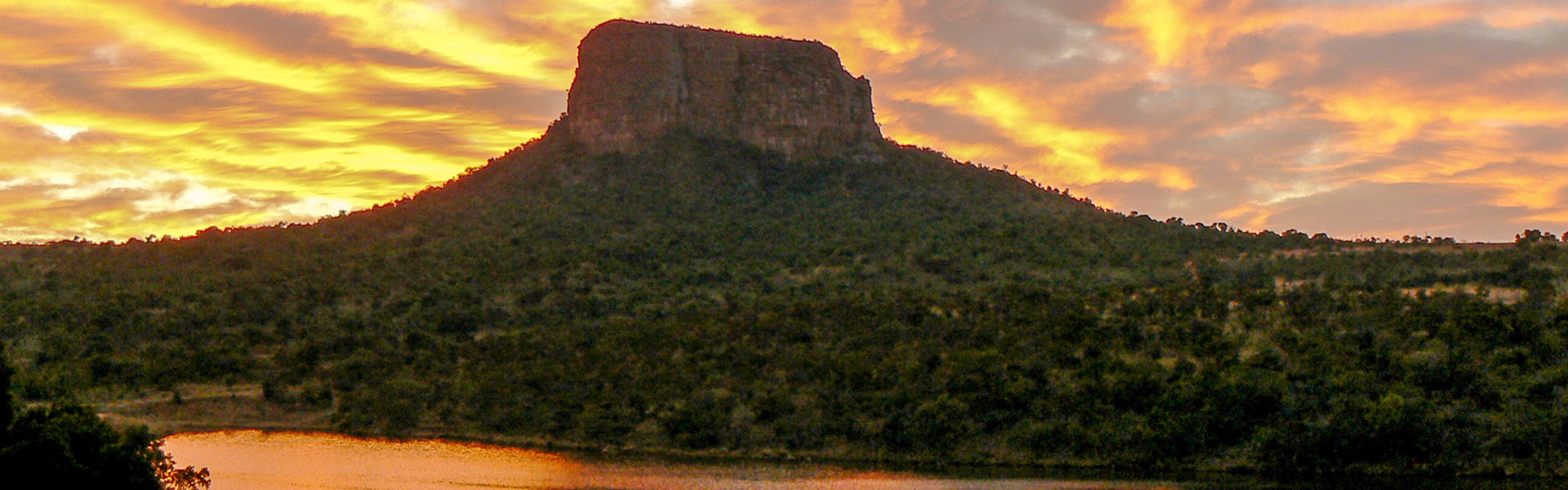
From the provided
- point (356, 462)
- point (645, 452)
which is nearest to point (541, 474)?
point (356, 462)

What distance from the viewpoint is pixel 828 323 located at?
234 feet

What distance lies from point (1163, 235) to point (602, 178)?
111 feet

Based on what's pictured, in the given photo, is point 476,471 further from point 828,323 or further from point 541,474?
point 828,323

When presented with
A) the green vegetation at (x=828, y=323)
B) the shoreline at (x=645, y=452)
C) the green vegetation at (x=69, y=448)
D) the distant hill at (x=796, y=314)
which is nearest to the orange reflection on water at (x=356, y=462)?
the shoreline at (x=645, y=452)

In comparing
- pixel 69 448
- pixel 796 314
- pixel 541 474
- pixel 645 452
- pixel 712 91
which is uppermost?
pixel 712 91

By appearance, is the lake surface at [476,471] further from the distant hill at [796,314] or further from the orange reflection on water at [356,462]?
the distant hill at [796,314]

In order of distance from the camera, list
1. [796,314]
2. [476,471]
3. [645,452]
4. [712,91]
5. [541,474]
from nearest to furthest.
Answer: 1. [541,474]
2. [476,471]
3. [645,452]
4. [796,314]
5. [712,91]

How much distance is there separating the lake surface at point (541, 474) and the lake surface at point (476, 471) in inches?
1.5

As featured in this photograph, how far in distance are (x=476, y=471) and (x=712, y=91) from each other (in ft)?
171

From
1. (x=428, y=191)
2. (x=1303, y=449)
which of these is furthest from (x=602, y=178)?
(x=1303, y=449)

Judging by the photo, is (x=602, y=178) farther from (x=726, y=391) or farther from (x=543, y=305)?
(x=726, y=391)

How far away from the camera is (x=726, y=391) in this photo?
213 feet

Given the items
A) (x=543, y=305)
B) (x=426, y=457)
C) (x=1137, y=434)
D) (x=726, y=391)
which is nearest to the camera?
(x=1137, y=434)

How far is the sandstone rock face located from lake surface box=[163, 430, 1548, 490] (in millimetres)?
38114
